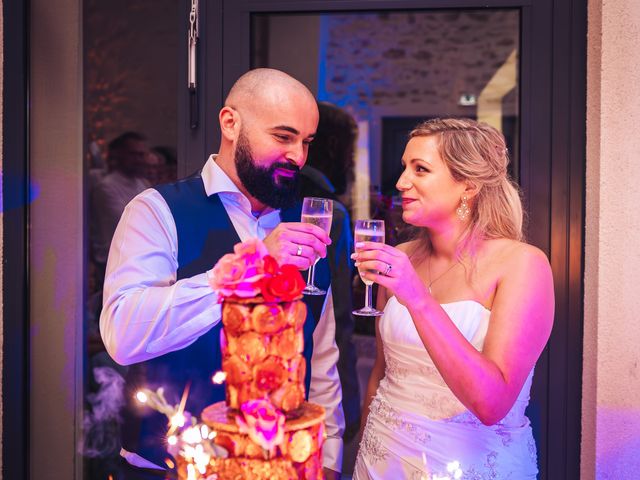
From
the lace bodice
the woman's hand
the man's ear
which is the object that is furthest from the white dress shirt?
the woman's hand

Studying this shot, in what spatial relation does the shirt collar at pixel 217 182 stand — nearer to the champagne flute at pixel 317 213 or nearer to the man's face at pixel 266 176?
the man's face at pixel 266 176

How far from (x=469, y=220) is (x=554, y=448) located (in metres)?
1.03

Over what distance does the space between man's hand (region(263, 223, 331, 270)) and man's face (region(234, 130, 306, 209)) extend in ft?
1.56

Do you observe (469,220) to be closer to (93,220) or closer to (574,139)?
(574,139)

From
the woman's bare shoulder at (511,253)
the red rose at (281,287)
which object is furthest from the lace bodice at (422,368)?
the red rose at (281,287)

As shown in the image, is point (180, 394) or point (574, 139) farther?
point (574, 139)

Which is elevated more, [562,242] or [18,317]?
[562,242]

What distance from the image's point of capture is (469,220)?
2.17 metres

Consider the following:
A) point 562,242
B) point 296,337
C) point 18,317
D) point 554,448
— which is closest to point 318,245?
point 296,337

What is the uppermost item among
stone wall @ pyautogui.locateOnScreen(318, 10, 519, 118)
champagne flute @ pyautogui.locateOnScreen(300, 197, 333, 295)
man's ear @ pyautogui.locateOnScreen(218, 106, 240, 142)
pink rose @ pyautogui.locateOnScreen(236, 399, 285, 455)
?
stone wall @ pyautogui.locateOnScreen(318, 10, 519, 118)

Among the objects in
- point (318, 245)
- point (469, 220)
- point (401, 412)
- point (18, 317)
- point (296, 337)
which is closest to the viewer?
point (296, 337)

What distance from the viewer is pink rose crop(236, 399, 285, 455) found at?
105 centimetres

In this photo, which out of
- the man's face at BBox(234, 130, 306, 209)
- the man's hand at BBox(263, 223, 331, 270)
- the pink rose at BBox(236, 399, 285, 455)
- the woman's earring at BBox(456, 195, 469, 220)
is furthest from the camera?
the woman's earring at BBox(456, 195, 469, 220)

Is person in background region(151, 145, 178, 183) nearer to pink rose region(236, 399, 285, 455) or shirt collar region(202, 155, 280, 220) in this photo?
shirt collar region(202, 155, 280, 220)
